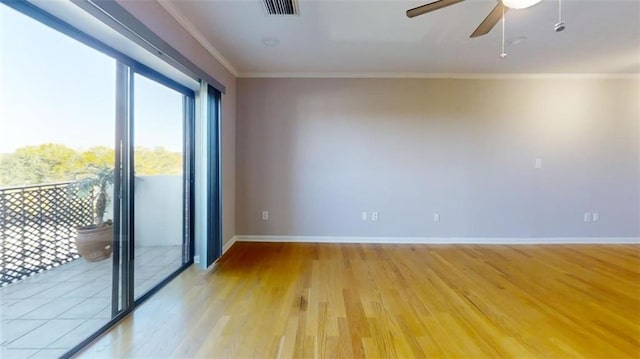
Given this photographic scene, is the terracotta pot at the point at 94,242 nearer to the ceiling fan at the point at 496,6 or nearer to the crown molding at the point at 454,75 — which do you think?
the ceiling fan at the point at 496,6

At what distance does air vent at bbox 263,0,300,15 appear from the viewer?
7.20ft

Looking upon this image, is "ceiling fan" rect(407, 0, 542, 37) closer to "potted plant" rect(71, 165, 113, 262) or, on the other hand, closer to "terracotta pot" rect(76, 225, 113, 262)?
"potted plant" rect(71, 165, 113, 262)

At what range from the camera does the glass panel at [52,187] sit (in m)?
1.45

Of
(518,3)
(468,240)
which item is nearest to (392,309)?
Answer: (518,3)

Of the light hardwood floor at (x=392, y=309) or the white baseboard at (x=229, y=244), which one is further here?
the white baseboard at (x=229, y=244)

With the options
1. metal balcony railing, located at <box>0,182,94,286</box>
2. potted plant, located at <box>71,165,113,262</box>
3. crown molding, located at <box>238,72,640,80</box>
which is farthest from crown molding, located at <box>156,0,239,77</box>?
metal balcony railing, located at <box>0,182,94,286</box>

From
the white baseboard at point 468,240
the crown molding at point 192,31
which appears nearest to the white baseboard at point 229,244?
the white baseboard at point 468,240

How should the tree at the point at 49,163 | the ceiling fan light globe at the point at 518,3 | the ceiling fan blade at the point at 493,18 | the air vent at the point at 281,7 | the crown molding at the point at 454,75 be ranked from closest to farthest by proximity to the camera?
the tree at the point at 49,163 → the ceiling fan light globe at the point at 518,3 → the ceiling fan blade at the point at 493,18 → the air vent at the point at 281,7 → the crown molding at the point at 454,75

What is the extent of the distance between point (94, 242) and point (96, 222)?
0.45 feet

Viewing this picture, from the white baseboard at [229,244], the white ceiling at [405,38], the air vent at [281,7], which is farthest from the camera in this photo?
the white baseboard at [229,244]

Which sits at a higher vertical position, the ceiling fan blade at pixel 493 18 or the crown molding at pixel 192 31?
the crown molding at pixel 192 31

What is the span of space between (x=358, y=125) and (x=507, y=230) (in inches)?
106

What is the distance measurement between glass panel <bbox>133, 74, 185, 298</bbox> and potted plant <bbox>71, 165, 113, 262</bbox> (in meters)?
0.32

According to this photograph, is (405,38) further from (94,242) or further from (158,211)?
(94,242)
